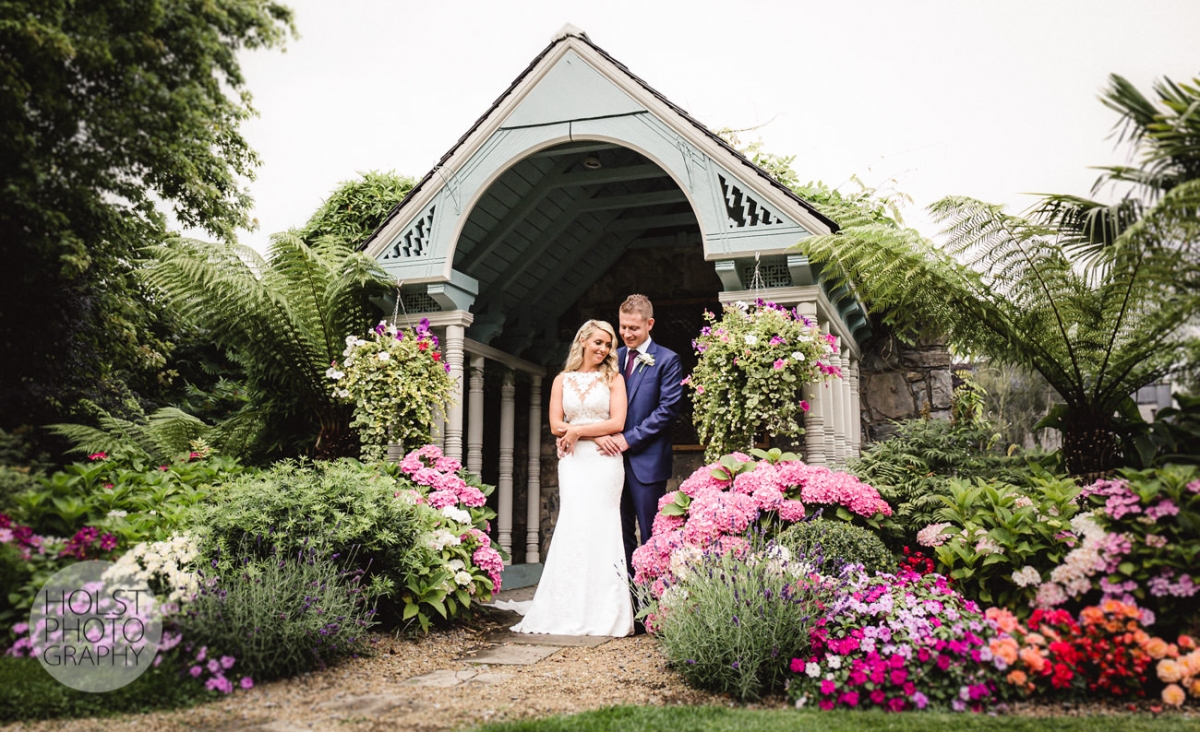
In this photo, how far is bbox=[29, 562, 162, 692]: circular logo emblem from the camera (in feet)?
11.0

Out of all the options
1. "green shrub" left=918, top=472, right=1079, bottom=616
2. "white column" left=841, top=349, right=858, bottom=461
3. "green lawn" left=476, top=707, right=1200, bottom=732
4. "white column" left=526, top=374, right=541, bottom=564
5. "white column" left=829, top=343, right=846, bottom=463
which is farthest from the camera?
"white column" left=526, top=374, right=541, bottom=564

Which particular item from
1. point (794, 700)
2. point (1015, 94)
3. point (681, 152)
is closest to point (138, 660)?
point (794, 700)

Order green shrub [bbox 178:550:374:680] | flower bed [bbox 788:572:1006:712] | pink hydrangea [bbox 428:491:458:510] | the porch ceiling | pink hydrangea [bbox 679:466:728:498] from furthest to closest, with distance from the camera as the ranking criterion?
the porch ceiling
pink hydrangea [bbox 428:491:458:510]
pink hydrangea [bbox 679:466:728:498]
green shrub [bbox 178:550:374:680]
flower bed [bbox 788:572:1006:712]

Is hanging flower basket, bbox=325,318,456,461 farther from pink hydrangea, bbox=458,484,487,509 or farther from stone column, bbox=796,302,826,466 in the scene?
stone column, bbox=796,302,826,466

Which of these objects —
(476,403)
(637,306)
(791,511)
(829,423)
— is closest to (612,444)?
(637,306)

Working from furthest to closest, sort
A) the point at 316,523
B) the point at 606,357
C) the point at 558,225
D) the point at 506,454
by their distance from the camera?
1. the point at 506,454
2. the point at 558,225
3. the point at 606,357
4. the point at 316,523

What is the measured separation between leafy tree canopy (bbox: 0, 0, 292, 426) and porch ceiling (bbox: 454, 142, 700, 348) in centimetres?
253

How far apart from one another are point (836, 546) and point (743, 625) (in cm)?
95

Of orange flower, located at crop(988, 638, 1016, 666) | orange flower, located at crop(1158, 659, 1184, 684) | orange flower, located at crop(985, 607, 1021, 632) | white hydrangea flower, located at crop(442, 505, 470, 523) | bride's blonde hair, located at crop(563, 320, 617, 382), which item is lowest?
orange flower, located at crop(1158, 659, 1184, 684)

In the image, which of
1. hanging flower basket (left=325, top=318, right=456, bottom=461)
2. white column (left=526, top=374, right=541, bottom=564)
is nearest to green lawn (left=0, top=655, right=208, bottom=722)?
hanging flower basket (left=325, top=318, right=456, bottom=461)

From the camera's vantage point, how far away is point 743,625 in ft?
12.3

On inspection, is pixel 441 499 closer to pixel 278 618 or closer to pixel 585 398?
pixel 585 398

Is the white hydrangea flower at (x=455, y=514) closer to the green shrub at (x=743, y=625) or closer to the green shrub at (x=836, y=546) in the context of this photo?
the green shrub at (x=743, y=625)

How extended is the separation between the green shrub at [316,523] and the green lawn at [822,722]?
72.2 inches
